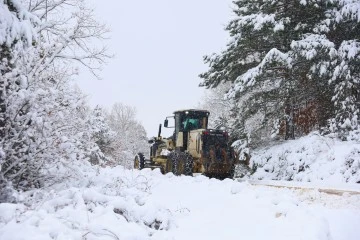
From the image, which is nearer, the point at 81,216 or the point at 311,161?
the point at 81,216

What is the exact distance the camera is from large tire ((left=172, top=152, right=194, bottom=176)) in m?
14.9

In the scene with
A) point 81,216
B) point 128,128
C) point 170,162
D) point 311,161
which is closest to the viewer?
point 81,216

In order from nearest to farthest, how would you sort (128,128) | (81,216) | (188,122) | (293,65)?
1. (81,216)
2. (293,65)
3. (188,122)
4. (128,128)

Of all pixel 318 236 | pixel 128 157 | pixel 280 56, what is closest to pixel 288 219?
pixel 318 236

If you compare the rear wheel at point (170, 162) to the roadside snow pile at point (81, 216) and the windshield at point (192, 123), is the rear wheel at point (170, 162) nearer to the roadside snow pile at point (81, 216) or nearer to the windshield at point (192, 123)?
the windshield at point (192, 123)

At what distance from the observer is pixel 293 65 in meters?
16.1

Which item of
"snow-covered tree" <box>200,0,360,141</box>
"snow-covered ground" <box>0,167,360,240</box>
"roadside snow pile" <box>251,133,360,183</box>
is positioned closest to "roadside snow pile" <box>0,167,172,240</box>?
"snow-covered ground" <box>0,167,360,240</box>

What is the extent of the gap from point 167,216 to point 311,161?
381 inches

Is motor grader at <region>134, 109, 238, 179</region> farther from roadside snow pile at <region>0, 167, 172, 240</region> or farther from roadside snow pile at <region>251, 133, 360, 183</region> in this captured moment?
roadside snow pile at <region>0, 167, 172, 240</region>

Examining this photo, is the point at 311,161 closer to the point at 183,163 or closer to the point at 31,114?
the point at 183,163

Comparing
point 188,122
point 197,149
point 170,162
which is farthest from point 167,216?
point 188,122

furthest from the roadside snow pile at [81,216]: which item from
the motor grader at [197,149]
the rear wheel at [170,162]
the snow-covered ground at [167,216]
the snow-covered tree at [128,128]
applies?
the snow-covered tree at [128,128]

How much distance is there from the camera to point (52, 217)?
4488mm

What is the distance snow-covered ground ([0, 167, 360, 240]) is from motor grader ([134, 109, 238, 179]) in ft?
22.6
